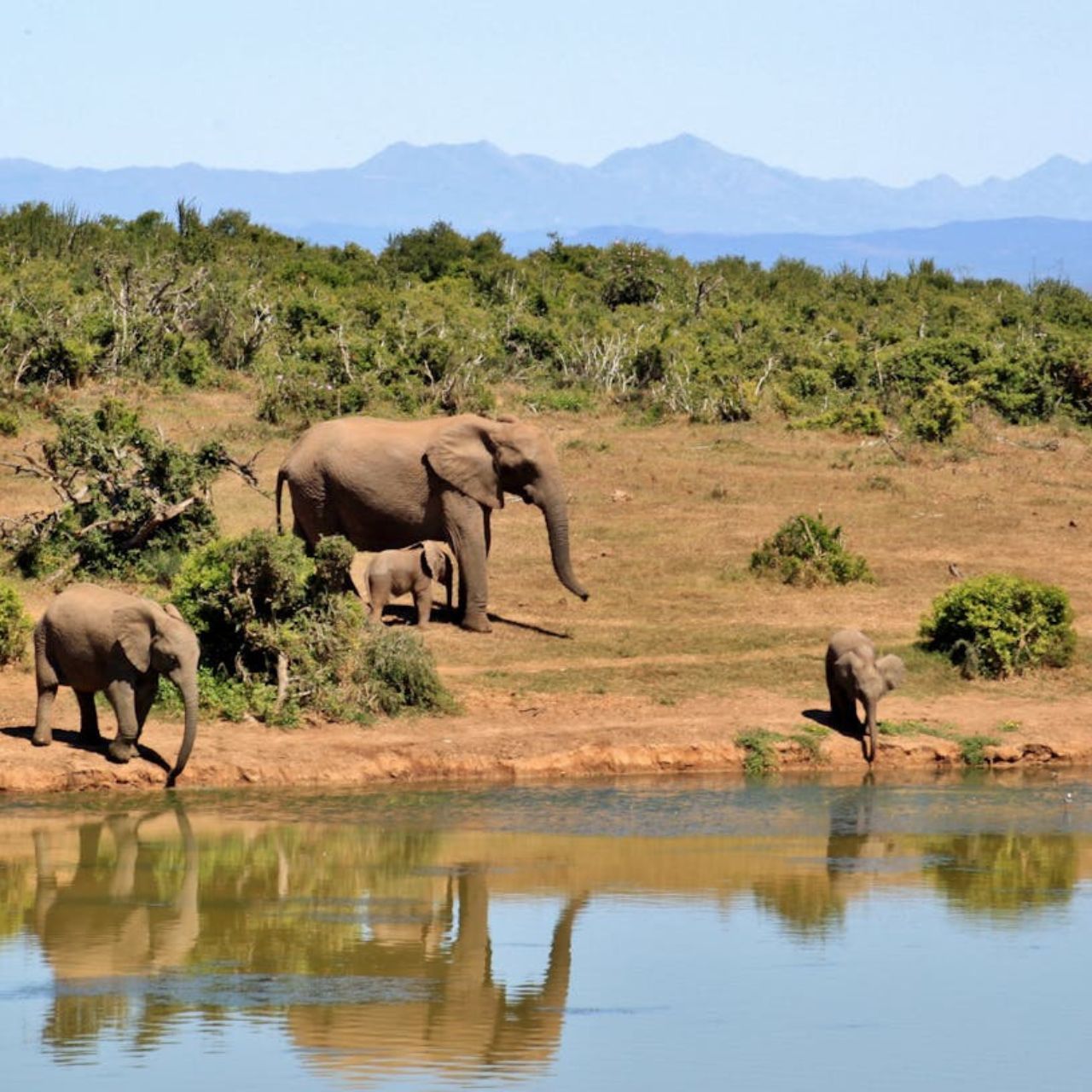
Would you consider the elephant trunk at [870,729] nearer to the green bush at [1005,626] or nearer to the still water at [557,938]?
the still water at [557,938]

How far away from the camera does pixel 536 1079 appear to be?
12.0 m

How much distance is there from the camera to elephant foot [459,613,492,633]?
24172 mm

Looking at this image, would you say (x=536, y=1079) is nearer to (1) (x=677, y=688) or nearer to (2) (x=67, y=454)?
(1) (x=677, y=688)

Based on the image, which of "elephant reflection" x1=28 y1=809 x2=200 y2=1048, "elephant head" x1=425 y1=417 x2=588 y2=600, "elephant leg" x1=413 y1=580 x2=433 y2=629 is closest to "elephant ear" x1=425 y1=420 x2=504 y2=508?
"elephant head" x1=425 y1=417 x2=588 y2=600

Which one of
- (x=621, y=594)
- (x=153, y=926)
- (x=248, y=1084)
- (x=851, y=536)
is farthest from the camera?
(x=851, y=536)

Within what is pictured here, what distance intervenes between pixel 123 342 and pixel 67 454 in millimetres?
10895

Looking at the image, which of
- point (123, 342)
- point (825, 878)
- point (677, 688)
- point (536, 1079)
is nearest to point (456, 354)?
point (123, 342)

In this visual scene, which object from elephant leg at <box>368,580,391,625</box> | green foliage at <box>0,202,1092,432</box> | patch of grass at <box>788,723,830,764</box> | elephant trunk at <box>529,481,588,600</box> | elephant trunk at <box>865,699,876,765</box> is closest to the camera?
elephant trunk at <box>865,699,876,765</box>

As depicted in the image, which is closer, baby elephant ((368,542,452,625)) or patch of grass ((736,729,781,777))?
patch of grass ((736,729,781,777))

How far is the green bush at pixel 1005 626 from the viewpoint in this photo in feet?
76.0

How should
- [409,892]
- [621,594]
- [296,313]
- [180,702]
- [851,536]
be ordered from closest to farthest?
[409,892] → [180,702] → [621,594] → [851,536] → [296,313]

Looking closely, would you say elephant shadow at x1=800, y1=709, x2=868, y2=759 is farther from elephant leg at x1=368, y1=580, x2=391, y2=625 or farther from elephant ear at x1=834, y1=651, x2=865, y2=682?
elephant leg at x1=368, y1=580, x2=391, y2=625

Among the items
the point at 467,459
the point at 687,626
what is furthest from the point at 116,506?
the point at 687,626

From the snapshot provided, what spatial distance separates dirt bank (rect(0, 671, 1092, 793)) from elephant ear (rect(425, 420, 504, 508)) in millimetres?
3017
